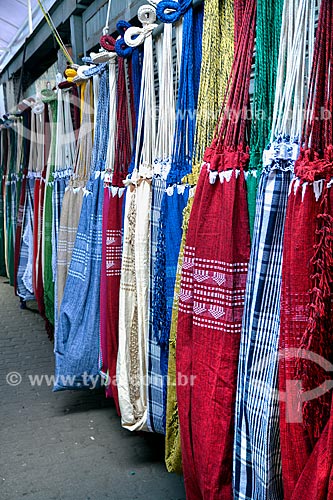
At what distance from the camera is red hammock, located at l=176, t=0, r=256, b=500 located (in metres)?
1.32

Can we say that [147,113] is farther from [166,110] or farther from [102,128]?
[102,128]

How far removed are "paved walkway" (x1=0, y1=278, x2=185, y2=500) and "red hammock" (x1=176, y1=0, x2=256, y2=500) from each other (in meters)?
0.85

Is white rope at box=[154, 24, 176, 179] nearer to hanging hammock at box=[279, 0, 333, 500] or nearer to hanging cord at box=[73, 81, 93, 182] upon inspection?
hanging hammock at box=[279, 0, 333, 500]

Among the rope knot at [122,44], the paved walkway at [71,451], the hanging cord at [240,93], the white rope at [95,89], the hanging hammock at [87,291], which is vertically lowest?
the paved walkway at [71,451]

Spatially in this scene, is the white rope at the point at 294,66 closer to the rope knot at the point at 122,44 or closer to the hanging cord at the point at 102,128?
the rope knot at the point at 122,44

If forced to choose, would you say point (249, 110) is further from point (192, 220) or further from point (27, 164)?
point (27, 164)

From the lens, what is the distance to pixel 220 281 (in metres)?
1.35

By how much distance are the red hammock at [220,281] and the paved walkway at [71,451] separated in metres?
0.85

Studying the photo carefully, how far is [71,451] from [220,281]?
5.02ft

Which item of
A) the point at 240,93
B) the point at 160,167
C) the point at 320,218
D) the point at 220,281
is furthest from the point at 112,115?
the point at 320,218

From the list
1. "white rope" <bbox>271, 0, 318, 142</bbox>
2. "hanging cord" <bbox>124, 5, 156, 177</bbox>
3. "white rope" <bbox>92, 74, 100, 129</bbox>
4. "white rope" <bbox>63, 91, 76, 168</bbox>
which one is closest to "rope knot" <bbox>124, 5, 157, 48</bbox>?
"hanging cord" <bbox>124, 5, 156, 177</bbox>

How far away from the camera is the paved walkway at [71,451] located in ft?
6.90

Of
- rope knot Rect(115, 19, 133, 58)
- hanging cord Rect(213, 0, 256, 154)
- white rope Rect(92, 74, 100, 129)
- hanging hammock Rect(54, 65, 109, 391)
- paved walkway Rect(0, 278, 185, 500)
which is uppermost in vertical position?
rope knot Rect(115, 19, 133, 58)

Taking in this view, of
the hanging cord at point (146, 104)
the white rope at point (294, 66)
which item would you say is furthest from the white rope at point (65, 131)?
the white rope at point (294, 66)
